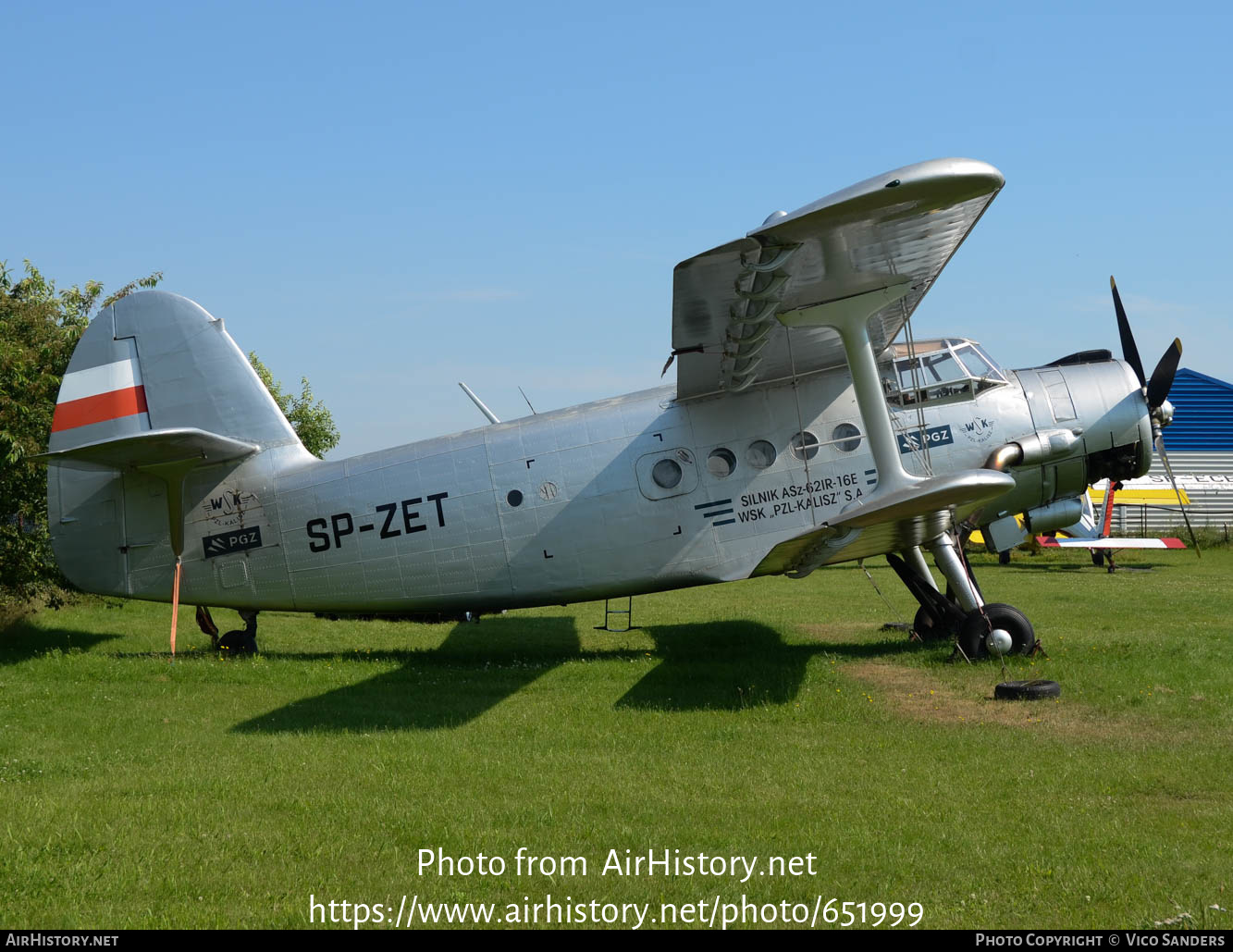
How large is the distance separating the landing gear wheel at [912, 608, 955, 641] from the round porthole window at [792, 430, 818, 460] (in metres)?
3.34

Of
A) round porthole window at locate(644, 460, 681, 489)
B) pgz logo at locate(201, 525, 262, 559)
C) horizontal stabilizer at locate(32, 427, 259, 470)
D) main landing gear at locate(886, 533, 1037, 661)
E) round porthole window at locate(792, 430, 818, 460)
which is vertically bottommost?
main landing gear at locate(886, 533, 1037, 661)

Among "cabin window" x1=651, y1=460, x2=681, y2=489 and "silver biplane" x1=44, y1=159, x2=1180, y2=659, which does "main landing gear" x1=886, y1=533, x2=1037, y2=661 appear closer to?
"silver biplane" x1=44, y1=159, x2=1180, y2=659

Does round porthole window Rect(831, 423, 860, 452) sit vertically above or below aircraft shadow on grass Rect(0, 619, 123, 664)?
above

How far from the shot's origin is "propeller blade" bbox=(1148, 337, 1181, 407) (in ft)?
38.6

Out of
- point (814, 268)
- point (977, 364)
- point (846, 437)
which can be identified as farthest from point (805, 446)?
point (814, 268)

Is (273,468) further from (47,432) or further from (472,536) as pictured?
(47,432)

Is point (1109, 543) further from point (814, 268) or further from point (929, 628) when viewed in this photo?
point (814, 268)

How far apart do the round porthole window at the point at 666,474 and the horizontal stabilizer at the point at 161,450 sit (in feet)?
16.5

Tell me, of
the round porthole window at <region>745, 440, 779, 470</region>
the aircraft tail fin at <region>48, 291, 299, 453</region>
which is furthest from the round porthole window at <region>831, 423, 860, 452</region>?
the aircraft tail fin at <region>48, 291, 299, 453</region>

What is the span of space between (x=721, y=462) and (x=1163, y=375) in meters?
5.32

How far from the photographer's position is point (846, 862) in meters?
5.35

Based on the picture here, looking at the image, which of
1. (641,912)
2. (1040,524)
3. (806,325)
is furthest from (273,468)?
(1040,524)

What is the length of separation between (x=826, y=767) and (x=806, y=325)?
432 centimetres

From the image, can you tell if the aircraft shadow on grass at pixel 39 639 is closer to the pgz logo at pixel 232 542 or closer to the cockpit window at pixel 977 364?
the pgz logo at pixel 232 542
